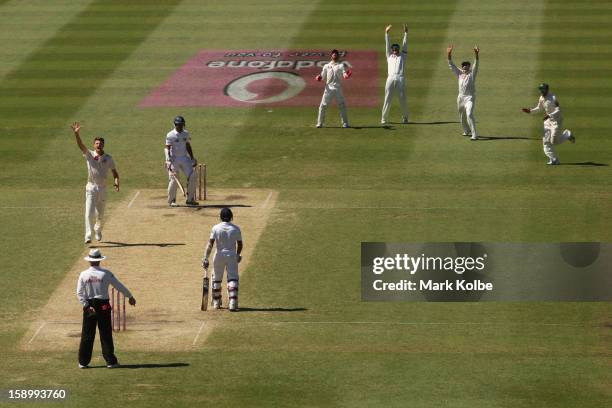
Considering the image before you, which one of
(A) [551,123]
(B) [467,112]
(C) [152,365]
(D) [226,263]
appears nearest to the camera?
(C) [152,365]

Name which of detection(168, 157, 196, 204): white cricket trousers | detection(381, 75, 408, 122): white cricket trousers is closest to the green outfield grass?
detection(381, 75, 408, 122): white cricket trousers

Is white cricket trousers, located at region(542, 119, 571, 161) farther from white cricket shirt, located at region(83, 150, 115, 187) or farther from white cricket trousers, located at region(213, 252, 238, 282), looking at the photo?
white cricket trousers, located at region(213, 252, 238, 282)

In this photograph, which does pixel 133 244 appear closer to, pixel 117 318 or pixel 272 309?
pixel 117 318

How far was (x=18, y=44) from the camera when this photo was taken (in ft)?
163

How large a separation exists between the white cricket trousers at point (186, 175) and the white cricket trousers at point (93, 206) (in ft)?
8.46

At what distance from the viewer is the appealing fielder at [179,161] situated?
34625mm

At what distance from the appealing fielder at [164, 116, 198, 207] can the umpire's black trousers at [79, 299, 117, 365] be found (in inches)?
408

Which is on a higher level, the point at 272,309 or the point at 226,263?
the point at 226,263

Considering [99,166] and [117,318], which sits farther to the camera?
[99,166]

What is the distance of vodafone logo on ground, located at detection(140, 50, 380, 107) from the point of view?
144ft

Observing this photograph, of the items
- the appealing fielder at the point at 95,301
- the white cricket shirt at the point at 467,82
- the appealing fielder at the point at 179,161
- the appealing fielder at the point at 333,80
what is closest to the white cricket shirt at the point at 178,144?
the appealing fielder at the point at 179,161

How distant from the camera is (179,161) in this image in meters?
34.8

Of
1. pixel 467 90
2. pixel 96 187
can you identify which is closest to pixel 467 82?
pixel 467 90

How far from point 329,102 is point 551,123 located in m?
6.19
